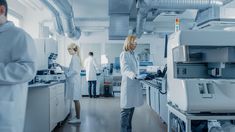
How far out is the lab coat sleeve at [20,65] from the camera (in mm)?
1364

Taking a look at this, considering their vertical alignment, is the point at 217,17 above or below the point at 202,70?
above

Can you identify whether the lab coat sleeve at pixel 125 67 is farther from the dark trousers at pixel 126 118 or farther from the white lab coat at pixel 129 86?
the dark trousers at pixel 126 118

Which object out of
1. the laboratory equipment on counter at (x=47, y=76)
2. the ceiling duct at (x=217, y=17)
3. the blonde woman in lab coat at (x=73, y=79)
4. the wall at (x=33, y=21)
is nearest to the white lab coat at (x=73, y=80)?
the blonde woman in lab coat at (x=73, y=79)

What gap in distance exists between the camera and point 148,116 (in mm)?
4555

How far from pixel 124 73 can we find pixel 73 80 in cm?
132

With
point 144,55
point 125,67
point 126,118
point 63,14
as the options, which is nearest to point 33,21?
point 63,14

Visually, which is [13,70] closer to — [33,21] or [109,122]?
[109,122]

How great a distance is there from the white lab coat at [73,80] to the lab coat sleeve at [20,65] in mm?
2403

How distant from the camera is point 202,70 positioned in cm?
212

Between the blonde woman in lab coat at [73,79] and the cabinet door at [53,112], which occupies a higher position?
the blonde woman in lab coat at [73,79]

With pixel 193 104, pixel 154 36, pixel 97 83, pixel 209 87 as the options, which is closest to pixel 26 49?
pixel 193 104

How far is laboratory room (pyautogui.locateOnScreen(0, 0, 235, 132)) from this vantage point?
1.46 m

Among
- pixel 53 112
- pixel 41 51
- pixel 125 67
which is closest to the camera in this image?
pixel 125 67

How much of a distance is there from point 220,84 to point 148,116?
295 cm
